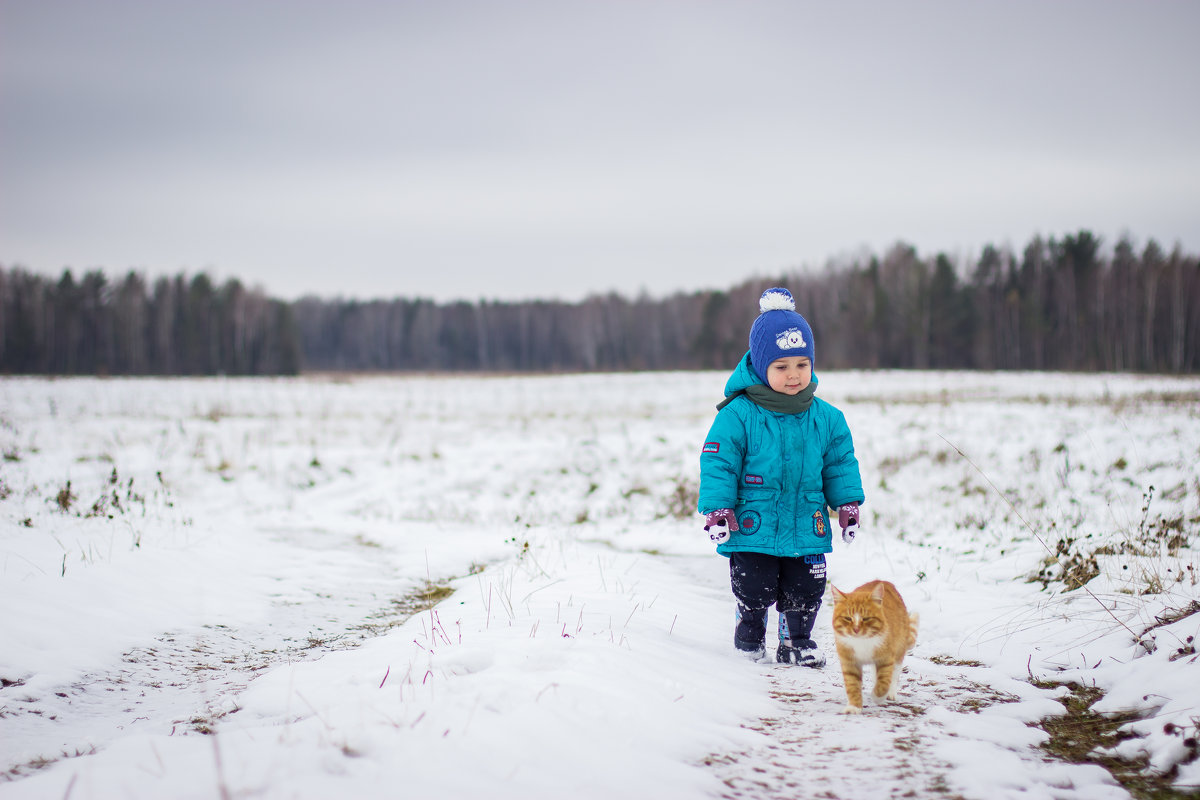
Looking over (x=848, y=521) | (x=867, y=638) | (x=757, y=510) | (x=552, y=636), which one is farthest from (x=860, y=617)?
(x=552, y=636)

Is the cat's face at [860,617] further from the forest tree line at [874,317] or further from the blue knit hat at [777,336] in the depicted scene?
the forest tree line at [874,317]

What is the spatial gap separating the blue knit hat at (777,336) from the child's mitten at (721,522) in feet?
2.86

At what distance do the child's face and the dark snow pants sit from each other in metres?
0.98

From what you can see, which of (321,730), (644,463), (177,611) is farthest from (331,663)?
(644,463)

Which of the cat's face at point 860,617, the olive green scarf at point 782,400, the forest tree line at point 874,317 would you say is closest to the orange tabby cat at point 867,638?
the cat's face at point 860,617

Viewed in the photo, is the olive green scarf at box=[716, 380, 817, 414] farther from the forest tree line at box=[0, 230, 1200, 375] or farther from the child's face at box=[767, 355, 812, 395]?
the forest tree line at box=[0, 230, 1200, 375]

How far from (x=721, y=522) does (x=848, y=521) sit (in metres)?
0.73

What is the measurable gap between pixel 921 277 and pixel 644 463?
49.0m

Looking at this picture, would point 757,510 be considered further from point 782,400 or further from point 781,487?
point 782,400

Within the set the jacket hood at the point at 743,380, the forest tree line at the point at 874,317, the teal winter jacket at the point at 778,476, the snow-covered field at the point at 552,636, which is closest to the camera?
the snow-covered field at the point at 552,636

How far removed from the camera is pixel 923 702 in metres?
3.23

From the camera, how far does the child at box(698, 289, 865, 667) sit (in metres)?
3.84

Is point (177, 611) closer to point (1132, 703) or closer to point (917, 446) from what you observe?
point (1132, 703)

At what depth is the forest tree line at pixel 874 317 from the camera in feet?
158
